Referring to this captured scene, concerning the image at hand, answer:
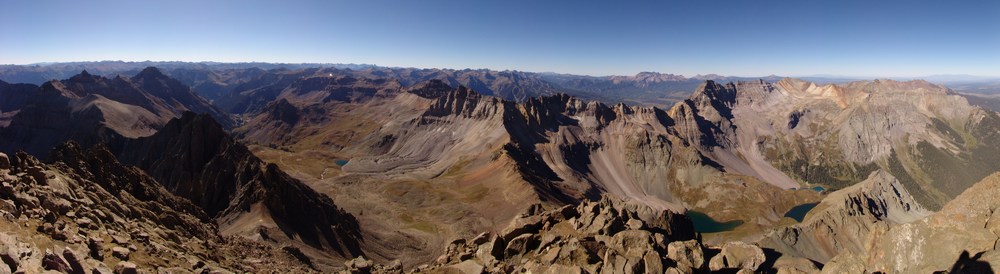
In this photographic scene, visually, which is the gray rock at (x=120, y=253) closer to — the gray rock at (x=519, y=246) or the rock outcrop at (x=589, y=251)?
the rock outcrop at (x=589, y=251)

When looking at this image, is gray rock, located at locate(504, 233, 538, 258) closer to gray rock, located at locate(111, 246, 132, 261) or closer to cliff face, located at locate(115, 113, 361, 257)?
gray rock, located at locate(111, 246, 132, 261)

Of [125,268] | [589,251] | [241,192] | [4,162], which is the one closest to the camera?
[125,268]

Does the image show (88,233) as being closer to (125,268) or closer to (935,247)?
(125,268)

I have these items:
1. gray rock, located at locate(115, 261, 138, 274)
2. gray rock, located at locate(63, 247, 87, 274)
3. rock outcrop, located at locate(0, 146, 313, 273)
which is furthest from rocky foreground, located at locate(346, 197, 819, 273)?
gray rock, located at locate(63, 247, 87, 274)

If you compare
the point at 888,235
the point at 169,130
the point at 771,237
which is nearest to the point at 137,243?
the point at 888,235

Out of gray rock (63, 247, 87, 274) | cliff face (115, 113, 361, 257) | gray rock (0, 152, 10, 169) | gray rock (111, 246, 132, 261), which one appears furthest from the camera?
cliff face (115, 113, 361, 257)

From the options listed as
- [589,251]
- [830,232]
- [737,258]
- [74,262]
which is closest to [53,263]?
[74,262]

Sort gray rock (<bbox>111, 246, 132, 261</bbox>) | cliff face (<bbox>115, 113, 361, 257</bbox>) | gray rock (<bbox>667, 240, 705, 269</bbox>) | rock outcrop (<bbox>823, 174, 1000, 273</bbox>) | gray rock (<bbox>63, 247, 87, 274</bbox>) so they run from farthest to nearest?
cliff face (<bbox>115, 113, 361, 257</bbox>), gray rock (<bbox>667, 240, 705, 269</bbox>), gray rock (<bbox>111, 246, 132, 261</bbox>), rock outcrop (<bbox>823, 174, 1000, 273</bbox>), gray rock (<bbox>63, 247, 87, 274</bbox>)

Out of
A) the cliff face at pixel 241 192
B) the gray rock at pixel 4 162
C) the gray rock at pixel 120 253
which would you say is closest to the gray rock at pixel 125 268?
the gray rock at pixel 120 253

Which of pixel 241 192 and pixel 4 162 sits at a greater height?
pixel 4 162
